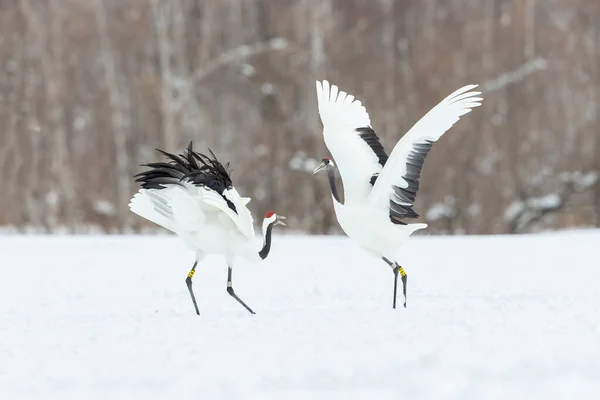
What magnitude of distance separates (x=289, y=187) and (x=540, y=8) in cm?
823

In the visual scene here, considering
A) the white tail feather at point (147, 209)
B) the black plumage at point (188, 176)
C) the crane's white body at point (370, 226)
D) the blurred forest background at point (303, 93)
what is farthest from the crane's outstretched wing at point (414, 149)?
the blurred forest background at point (303, 93)

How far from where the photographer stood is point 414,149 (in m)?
5.93

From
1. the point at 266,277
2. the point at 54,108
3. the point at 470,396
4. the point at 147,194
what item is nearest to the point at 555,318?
the point at 470,396

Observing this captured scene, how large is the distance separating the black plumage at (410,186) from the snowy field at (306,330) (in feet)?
2.51

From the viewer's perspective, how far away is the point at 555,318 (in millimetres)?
5832

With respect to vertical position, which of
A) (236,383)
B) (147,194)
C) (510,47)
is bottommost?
(236,383)

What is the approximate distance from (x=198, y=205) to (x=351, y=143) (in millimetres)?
1574

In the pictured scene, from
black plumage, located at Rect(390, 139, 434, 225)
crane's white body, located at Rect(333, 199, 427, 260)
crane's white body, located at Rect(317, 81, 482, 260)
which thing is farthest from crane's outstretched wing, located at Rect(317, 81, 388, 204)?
black plumage, located at Rect(390, 139, 434, 225)

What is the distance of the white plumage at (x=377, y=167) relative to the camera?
5934mm

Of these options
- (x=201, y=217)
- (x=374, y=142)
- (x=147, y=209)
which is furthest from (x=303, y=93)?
(x=201, y=217)

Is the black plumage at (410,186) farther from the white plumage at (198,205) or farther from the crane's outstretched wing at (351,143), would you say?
the white plumage at (198,205)

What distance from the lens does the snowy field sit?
13.6 feet

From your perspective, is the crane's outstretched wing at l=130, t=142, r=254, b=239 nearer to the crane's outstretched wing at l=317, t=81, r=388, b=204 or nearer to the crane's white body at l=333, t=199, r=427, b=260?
the crane's white body at l=333, t=199, r=427, b=260

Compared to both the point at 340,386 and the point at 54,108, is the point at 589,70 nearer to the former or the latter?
the point at 54,108
